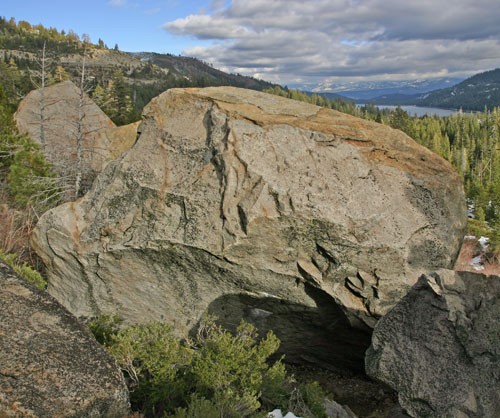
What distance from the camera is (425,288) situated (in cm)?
651

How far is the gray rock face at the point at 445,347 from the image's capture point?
19.6 ft

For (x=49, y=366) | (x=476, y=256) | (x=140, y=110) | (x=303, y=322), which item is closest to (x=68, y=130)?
(x=303, y=322)

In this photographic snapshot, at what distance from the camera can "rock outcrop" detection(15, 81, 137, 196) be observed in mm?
18938

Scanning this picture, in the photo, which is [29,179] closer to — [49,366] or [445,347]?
[49,366]

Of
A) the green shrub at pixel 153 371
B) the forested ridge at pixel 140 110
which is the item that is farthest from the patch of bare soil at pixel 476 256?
the green shrub at pixel 153 371

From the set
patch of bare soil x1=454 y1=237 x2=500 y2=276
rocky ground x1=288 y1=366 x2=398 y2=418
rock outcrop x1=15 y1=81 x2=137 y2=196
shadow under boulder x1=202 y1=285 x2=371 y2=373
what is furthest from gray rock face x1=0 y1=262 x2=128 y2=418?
patch of bare soil x1=454 y1=237 x2=500 y2=276

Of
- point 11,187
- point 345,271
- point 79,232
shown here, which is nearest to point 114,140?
point 11,187

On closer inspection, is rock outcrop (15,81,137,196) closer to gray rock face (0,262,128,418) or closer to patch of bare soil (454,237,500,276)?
gray rock face (0,262,128,418)

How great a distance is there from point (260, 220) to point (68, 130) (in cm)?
1457

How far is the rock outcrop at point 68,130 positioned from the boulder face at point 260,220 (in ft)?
28.7

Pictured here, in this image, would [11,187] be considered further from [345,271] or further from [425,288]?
[425,288]

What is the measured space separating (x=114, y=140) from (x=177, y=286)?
13.1 meters

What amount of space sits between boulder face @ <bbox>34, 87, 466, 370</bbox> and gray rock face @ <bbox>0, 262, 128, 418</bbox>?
13.0 feet

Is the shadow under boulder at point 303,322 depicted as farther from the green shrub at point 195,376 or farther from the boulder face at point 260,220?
the green shrub at point 195,376
